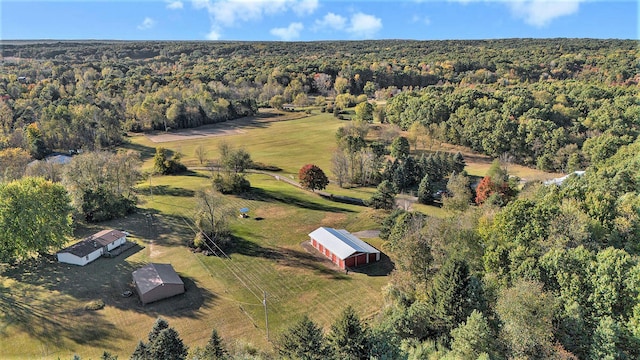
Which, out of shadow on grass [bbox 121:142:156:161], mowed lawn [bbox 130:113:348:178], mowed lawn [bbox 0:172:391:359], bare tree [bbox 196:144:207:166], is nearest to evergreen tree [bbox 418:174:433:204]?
mowed lawn [bbox 0:172:391:359]

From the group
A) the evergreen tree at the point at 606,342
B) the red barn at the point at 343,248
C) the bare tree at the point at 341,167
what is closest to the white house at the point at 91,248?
the red barn at the point at 343,248

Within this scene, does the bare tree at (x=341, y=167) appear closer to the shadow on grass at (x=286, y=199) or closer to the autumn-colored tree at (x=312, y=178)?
the autumn-colored tree at (x=312, y=178)

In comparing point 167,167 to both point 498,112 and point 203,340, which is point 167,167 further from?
point 498,112

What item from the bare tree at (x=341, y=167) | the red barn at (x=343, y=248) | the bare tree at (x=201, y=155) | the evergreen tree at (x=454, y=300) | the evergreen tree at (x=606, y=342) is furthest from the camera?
the bare tree at (x=201, y=155)

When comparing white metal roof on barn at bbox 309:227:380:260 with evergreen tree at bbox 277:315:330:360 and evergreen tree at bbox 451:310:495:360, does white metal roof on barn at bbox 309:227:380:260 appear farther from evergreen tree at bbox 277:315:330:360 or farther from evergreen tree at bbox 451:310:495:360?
evergreen tree at bbox 451:310:495:360

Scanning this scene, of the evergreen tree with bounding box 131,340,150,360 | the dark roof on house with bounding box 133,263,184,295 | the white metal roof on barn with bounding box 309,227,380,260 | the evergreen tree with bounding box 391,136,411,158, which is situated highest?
the evergreen tree with bounding box 391,136,411,158

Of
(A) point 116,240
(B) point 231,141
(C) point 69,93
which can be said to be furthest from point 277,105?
(A) point 116,240

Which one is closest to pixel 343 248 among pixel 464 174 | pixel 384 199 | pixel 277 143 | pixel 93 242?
pixel 384 199
